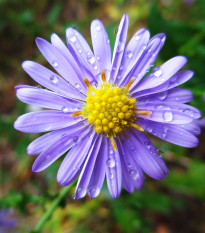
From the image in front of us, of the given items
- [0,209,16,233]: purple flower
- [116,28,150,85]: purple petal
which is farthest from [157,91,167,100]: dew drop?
[0,209,16,233]: purple flower

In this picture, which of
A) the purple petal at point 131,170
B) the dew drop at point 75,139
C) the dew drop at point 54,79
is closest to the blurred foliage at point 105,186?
the purple petal at point 131,170

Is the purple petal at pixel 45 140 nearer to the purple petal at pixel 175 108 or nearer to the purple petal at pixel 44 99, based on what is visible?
the purple petal at pixel 44 99

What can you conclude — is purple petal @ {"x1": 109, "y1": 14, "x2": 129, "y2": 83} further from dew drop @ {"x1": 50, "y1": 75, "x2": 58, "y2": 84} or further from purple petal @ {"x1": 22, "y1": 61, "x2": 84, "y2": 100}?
dew drop @ {"x1": 50, "y1": 75, "x2": 58, "y2": 84}

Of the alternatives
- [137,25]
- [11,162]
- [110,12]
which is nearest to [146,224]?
[11,162]

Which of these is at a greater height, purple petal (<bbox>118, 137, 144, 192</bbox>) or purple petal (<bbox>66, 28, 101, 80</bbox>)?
purple petal (<bbox>66, 28, 101, 80</bbox>)

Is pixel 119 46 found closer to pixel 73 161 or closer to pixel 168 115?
pixel 168 115

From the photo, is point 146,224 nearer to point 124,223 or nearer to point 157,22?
point 124,223

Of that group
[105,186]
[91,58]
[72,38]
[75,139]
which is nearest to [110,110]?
[75,139]
